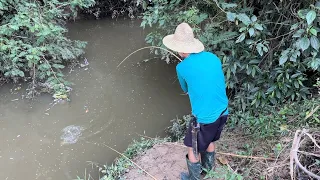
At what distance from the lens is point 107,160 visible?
3.54m

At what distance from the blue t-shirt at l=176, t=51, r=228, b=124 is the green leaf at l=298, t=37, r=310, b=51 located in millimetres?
839

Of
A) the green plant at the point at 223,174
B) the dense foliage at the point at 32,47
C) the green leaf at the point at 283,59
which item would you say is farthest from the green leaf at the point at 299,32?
the dense foliage at the point at 32,47

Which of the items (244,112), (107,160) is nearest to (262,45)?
(244,112)

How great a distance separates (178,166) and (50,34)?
10.2 feet

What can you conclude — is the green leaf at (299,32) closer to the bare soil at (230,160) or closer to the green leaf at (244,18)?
the green leaf at (244,18)

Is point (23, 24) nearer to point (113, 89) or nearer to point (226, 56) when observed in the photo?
point (113, 89)

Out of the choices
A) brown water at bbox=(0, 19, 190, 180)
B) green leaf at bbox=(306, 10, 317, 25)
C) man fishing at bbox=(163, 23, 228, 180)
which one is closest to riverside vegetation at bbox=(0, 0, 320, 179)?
green leaf at bbox=(306, 10, 317, 25)

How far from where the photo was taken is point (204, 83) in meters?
2.17

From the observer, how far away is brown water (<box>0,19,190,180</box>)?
353cm

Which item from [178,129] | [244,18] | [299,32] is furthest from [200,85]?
[178,129]

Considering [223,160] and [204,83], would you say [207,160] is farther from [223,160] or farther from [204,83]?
[204,83]

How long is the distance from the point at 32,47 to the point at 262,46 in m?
3.41

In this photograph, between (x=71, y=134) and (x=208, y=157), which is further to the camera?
(x=71, y=134)

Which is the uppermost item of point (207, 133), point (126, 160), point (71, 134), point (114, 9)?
Result: point (114, 9)
